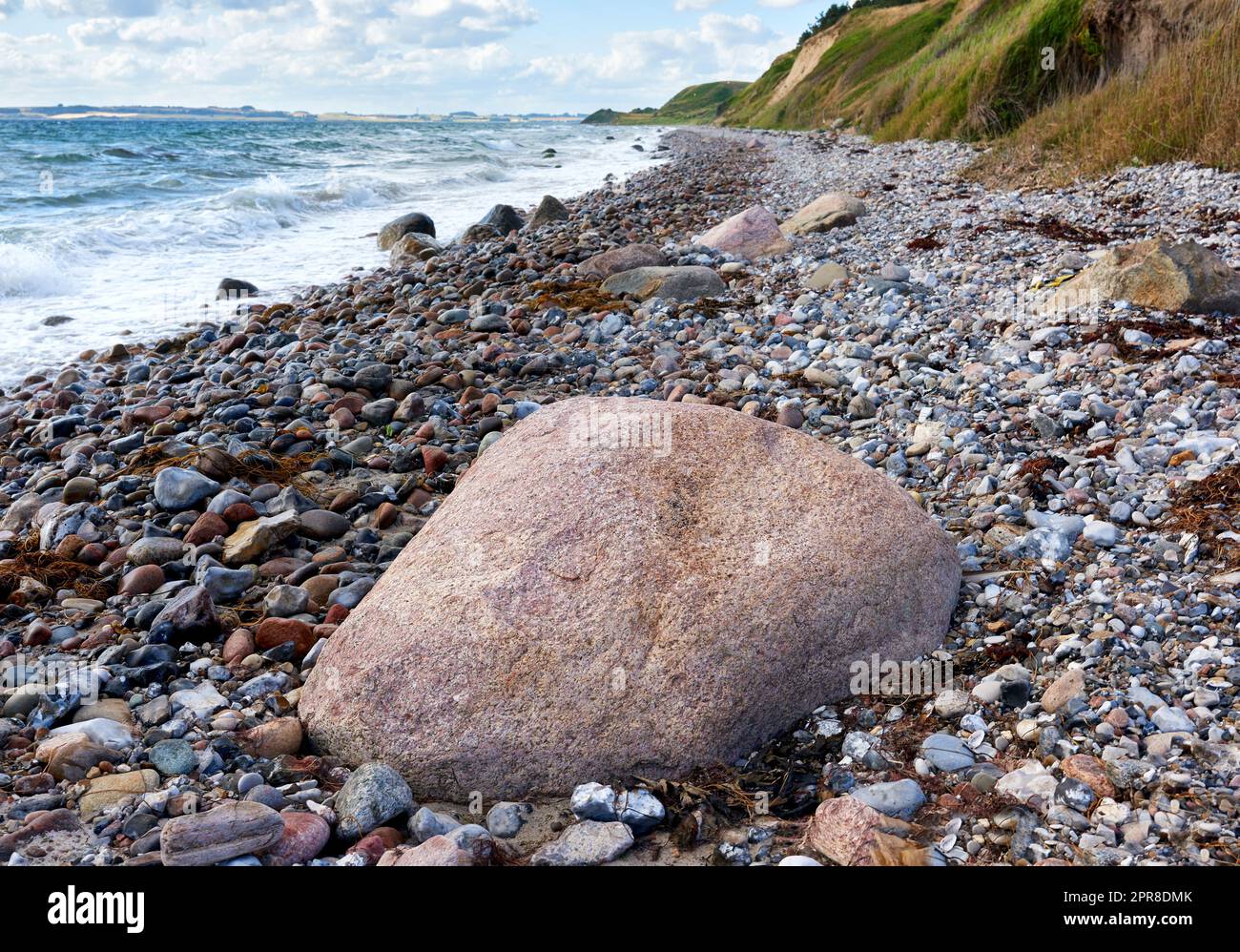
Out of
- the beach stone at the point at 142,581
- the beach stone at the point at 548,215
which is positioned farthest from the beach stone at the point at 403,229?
the beach stone at the point at 142,581

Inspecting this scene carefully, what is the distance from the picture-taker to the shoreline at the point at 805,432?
2615mm

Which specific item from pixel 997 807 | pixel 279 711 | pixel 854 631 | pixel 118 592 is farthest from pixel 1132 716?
pixel 118 592

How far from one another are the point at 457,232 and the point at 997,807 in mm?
15100

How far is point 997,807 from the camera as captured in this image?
248 centimetres

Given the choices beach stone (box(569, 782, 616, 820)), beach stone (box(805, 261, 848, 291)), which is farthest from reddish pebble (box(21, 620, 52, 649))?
beach stone (box(805, 261, 848, 291))

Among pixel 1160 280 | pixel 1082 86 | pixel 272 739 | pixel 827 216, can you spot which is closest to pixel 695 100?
pixel 1082 86

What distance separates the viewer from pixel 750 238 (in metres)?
10.3

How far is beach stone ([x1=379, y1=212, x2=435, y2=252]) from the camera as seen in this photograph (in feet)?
47.4

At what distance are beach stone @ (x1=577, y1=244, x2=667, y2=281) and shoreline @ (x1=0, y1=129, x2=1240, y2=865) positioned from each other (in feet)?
0.80

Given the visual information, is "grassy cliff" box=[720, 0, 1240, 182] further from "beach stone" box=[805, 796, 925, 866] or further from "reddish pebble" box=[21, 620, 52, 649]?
"reddish pebble" box=[21, 620, 52, 649]

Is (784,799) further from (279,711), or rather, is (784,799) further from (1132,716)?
(279,711)

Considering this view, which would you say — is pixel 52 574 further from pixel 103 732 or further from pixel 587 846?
pixel 587 846
